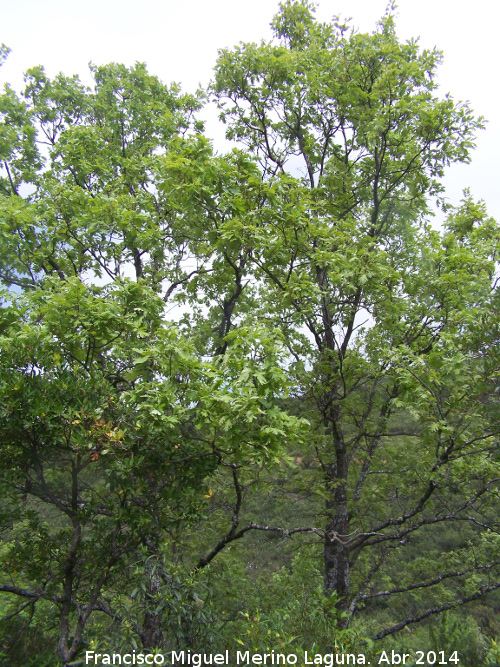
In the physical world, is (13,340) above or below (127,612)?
above

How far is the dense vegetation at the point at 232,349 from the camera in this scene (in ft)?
16.2

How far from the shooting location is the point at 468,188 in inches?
371

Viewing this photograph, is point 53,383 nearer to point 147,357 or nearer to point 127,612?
point 147,357

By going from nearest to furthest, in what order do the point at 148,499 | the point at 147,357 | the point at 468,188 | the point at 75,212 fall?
the point at 147,357 < the point at 148,499 < the point at 75,212 < the point at 468,188

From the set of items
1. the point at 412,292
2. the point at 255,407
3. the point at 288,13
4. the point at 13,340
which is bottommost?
the point at 255,407

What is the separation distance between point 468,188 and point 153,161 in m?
7.37

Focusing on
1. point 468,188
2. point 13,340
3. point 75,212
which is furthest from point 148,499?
point 468,188

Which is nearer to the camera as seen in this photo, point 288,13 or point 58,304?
point 58,304

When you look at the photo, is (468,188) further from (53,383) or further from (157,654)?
(157,654)

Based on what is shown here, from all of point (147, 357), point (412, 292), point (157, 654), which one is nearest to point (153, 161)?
point (147, 357)

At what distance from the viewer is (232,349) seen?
4.96 m

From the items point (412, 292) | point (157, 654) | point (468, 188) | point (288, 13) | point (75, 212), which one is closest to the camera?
point (157, 654)

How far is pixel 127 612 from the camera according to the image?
4.75m

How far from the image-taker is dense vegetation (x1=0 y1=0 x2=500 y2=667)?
16.2 ft
